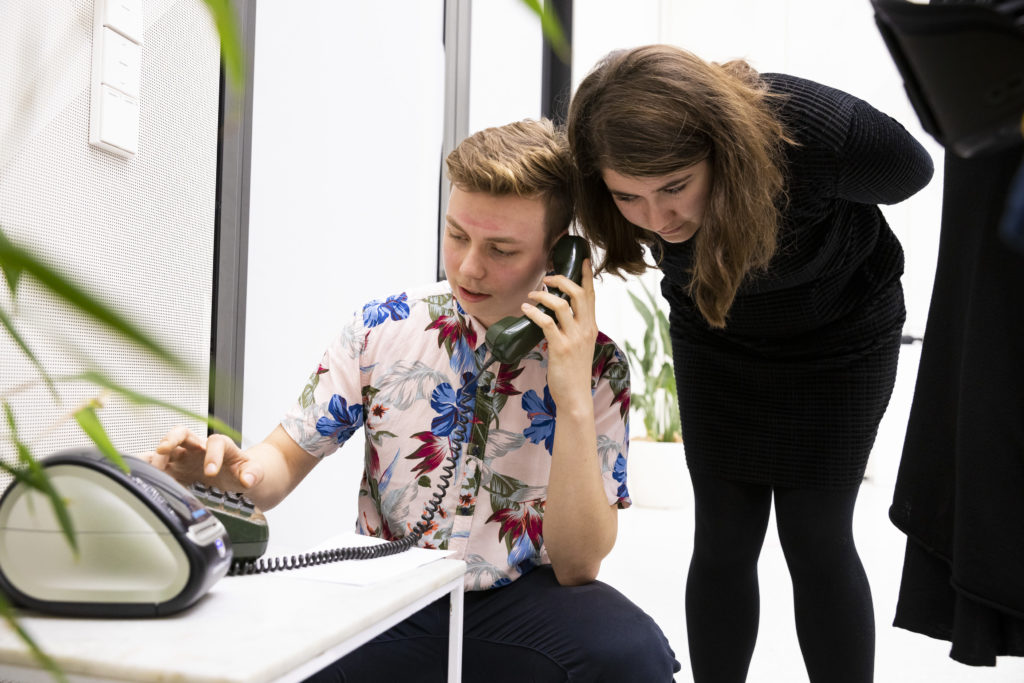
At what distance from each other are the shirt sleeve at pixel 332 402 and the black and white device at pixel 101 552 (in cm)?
55

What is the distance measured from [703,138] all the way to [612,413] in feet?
1.30

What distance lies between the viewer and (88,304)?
0.19m

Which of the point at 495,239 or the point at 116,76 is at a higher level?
the point at 116,76

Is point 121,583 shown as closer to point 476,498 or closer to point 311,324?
point 476,498

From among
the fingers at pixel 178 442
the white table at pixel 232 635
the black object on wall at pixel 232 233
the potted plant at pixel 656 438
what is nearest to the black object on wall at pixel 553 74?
the potted plant at pixel 656 438

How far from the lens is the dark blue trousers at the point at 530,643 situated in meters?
1.01

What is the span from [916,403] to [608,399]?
1.39ft

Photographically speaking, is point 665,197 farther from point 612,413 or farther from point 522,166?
point 612,413

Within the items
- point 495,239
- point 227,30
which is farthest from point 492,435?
point 227,30

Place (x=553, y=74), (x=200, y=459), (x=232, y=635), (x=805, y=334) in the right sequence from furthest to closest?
(x=553, y=74)
(x=805, y=334)
(x=200, y=459)
(x=232, y=635)

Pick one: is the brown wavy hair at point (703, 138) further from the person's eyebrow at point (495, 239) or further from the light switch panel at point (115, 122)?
the light switch panel at point (115, 122)

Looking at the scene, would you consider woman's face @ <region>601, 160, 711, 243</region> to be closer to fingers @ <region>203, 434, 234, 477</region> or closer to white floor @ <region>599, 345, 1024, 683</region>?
fingers @ <region>203, 434, 234, 477</region>

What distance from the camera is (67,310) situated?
0.20 metres

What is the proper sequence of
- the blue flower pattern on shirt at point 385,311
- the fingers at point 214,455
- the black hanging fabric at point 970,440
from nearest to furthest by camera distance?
the black hanging fabric at point 970,440, the fingers at point 214,455, the blue flower pattern on shirt at point 385,311
